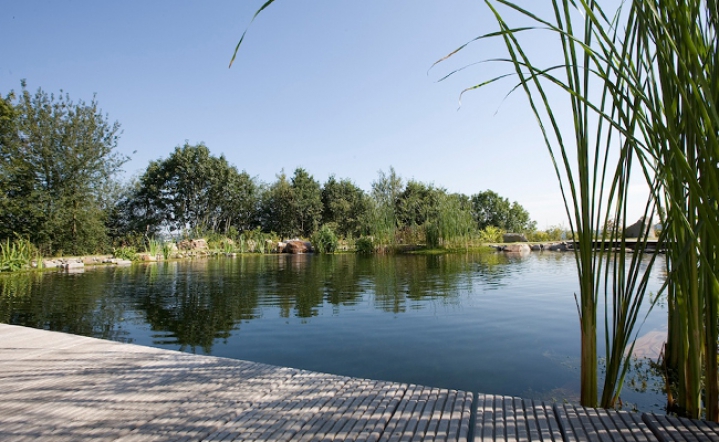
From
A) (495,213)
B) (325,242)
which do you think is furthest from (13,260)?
(495,213)

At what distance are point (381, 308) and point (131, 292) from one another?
4.25 meters

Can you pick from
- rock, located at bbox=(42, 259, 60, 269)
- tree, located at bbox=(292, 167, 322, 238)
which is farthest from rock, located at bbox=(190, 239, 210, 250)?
tree, located at bbox=(292, 167, 322, 238)

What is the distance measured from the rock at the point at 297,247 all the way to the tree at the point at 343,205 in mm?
6402

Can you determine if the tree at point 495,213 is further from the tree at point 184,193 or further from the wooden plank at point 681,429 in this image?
the wooden plank at point 681,429

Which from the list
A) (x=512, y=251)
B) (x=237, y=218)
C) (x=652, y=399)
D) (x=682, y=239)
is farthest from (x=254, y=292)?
(x=237, y=218)

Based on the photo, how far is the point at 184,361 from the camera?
6.53ft

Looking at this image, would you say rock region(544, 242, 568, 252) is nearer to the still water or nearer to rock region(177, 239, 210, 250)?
the still water

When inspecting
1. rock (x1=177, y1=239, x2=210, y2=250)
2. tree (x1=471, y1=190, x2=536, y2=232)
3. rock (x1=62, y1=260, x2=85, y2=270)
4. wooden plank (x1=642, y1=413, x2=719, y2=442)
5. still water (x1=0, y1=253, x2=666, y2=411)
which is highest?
tree (x1=471, y1=190, x2=536, y2=232)

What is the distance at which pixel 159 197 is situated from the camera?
894 inches

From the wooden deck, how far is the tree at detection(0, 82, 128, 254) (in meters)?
13.8

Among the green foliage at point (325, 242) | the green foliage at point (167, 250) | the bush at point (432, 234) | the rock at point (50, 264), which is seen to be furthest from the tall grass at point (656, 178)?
the green foliage at point (325, 242)

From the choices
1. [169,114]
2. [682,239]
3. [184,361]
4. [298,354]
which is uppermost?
[169,114]

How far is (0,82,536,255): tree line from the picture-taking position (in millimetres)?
12824

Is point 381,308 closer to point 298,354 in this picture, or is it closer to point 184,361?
point 298,354
